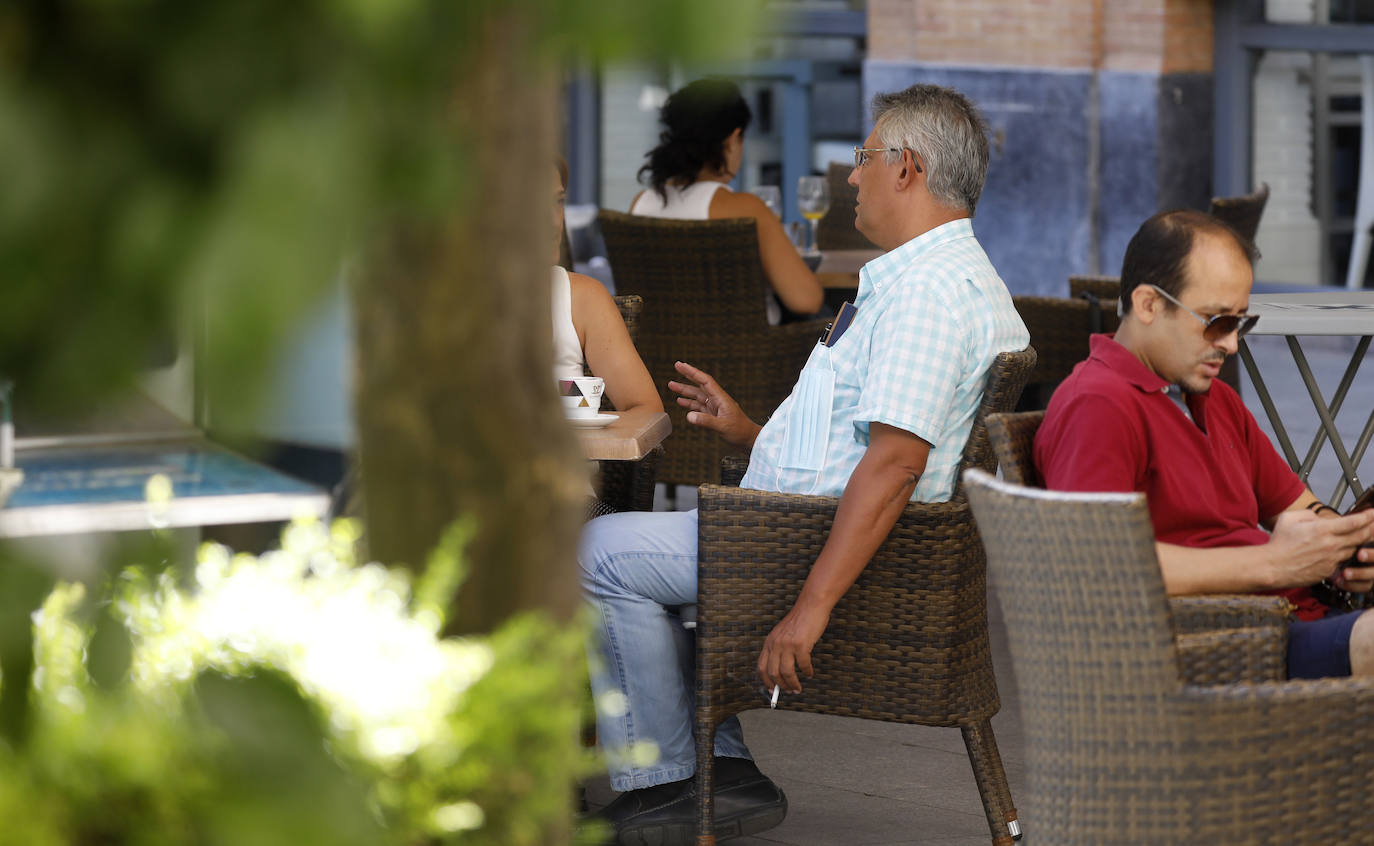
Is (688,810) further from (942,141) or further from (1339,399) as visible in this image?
(1339,399)

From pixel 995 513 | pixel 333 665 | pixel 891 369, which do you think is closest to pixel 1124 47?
pixel 891 369

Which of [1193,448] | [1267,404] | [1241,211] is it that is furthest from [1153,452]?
[1241,211]

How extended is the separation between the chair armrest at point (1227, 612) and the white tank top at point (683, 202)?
10.6 ft

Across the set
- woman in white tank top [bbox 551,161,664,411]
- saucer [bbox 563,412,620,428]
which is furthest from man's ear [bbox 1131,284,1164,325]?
woman in white tank top [bbox 551,161,664,411]

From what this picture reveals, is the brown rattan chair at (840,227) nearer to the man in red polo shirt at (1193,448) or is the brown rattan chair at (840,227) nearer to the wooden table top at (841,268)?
the wooden table top at (841,268)

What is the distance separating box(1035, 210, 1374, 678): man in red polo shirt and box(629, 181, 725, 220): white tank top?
2.82 meters

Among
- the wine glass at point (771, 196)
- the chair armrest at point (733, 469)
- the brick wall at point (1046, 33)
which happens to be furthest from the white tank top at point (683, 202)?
the brick wall at point (1046, 33)

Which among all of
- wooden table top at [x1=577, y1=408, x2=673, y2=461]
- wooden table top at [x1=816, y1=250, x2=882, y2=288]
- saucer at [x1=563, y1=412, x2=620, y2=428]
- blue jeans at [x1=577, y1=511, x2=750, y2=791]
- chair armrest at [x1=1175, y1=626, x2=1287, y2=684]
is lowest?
blue jeans at [x1=577, y1=511, x2=750, y2=791]

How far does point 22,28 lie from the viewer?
0.56 metres

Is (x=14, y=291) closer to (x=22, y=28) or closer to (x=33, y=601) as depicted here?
(x=22, y=28)

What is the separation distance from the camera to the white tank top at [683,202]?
17.9 feet

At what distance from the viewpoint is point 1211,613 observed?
7.86 ft

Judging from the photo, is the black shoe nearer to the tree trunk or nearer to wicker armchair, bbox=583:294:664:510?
wicker armchair, bbox=583:294:664:510

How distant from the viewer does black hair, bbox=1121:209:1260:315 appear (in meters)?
2.63
